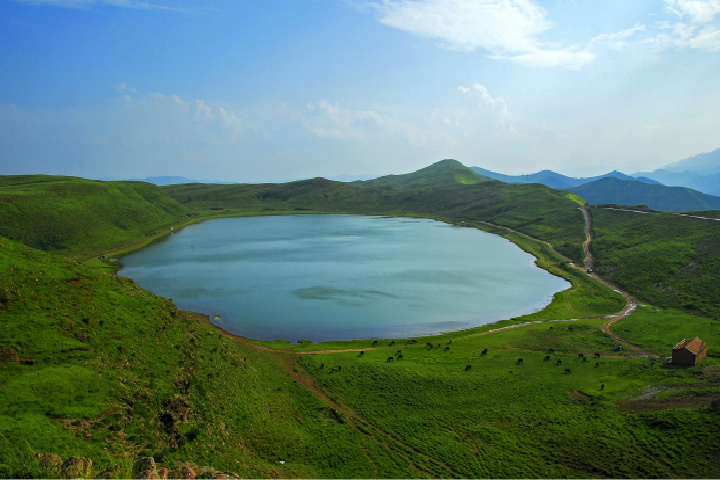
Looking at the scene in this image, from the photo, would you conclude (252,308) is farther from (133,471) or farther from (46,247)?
(46,247)

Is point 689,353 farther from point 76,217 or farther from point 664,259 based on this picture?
point 76,217

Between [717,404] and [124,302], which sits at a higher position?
[124,302]

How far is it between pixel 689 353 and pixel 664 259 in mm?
56865

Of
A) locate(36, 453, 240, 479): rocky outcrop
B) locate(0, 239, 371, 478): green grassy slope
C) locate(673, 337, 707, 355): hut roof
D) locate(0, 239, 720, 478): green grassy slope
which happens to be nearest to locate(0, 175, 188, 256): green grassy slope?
locate(0, 239, 371, 478): green grassy slope

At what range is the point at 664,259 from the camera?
88.4 metres

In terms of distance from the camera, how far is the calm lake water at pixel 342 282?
62625 mm

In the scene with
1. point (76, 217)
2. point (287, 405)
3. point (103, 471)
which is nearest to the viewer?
point (103, 471)

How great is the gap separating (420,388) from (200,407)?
20620mm

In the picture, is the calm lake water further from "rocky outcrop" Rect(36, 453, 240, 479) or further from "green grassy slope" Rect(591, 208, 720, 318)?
"rocky outcrop" Rect(36, 453, 240, 479)

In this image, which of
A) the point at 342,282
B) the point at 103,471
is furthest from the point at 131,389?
the point at 342,282

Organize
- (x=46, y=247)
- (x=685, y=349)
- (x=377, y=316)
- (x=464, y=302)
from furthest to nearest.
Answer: (x=46, y=247), (x=464, y=302), (x=377, y=316), (x=685, y=349)

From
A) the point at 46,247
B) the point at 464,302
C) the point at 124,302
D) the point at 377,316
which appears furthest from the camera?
the point at 46,247

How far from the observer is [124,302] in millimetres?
34562

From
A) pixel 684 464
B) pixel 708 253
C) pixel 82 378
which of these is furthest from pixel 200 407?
pixel 708 253
